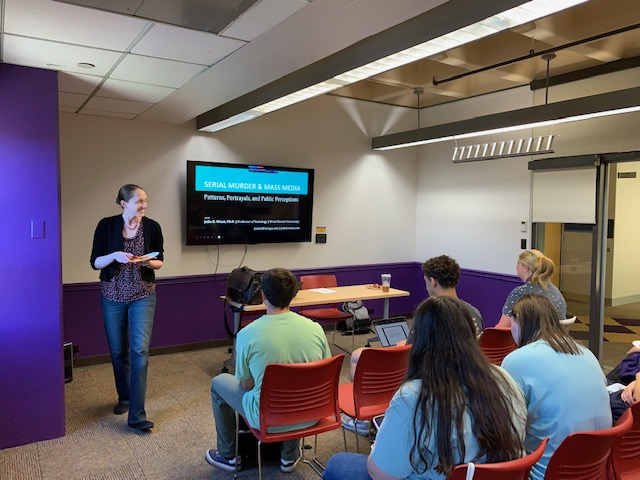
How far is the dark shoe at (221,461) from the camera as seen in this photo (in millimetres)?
2922

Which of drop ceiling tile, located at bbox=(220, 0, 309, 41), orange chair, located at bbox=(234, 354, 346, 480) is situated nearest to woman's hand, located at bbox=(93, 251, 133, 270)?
orange chair, located at bbox=(234, 354, 346, 480)

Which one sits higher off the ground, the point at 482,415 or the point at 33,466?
the point at 482,415

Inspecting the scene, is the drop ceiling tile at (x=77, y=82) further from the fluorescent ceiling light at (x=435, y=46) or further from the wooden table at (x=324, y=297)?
the wooden table at (x=324, y=297)

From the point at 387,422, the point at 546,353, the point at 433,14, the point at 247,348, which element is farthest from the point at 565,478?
the point at 433,14

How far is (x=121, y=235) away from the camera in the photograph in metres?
3.50

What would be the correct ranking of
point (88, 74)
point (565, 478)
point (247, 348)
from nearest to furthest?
point (565, 478) < point (247, 348) < point (88, 74)

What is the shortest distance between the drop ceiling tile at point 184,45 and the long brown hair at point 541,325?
6.66 feet

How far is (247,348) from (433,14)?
2014mm

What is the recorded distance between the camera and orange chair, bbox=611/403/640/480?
192 centimetres

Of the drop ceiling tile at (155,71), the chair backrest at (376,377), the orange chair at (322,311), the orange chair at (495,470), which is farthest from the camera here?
the orange chair at (322,311)

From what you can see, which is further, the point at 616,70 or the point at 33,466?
the point at 616,70

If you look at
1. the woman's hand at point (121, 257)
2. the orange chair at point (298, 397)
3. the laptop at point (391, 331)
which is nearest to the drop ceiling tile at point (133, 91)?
the woman's hand at point (121, 257)

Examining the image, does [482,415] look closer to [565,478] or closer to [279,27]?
[565,478]

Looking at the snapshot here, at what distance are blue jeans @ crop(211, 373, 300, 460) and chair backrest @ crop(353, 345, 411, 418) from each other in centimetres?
54
